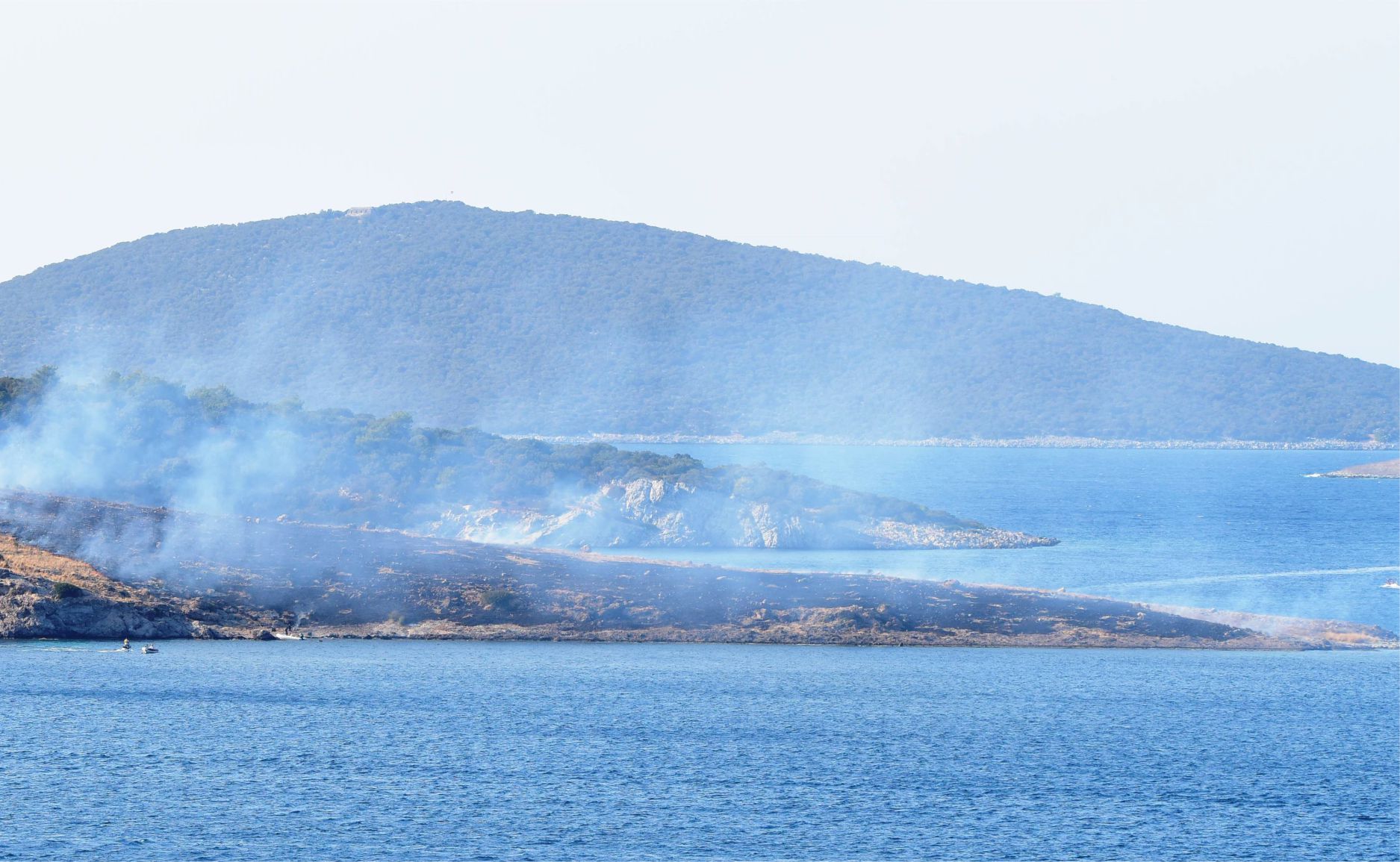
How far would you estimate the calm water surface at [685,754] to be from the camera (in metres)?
57.1

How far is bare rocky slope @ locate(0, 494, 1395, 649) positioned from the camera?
102 metres

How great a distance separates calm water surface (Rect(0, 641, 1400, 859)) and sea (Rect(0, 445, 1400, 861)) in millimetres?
208

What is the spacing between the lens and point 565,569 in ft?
380

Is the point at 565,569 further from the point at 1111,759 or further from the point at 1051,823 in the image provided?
the point at 1051,823

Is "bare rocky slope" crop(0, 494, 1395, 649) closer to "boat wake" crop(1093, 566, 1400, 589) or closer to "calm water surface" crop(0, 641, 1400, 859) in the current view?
"calm water surface" crop(0, 641, 1400, 859)

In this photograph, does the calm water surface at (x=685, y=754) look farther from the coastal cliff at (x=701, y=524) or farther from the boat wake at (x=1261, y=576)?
the coastal cliff at (x=701, y=524)

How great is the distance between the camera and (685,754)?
233ft

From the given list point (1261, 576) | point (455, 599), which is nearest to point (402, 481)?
point (455, 599)

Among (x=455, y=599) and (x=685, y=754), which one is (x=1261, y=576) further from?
(x=685, y=754)

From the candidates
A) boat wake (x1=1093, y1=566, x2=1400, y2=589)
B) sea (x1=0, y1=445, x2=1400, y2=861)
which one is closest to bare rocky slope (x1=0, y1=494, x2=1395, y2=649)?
sea (x1=0, y1=445, x2=1400, y2=861)

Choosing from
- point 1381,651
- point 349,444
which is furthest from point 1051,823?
point 349,444

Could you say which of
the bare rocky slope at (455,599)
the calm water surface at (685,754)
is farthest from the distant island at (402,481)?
the calm water surface at (685,754)

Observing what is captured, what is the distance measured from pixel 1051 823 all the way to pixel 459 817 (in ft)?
75.2

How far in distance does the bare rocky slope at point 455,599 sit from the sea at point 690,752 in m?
2.74
